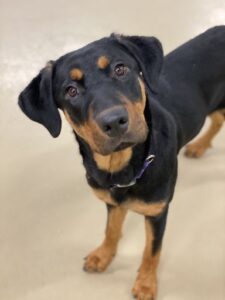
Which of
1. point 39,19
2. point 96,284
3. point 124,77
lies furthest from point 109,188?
point 39,19

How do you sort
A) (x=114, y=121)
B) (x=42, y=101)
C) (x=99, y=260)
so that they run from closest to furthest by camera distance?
1. (x=114, y=121)
2. (x=42, y=101)
3. (x=99, y=260)

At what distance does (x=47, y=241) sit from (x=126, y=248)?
0.38 meters

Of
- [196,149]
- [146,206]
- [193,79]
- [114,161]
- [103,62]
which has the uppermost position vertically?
[103,62]

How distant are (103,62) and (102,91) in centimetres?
12

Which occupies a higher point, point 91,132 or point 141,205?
point 91,132

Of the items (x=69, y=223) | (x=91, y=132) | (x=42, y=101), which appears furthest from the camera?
(x=69, y=223)

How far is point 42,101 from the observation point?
66.6 inches

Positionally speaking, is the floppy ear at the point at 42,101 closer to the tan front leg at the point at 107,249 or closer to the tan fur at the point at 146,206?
the tan fur at the point at 146,206

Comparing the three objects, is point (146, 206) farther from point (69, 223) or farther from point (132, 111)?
point (69, 223)

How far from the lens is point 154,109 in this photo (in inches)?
72.4

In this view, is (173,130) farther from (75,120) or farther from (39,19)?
(39,19)

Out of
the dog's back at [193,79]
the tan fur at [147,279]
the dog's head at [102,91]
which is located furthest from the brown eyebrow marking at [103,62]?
the tan fur at [147,279]

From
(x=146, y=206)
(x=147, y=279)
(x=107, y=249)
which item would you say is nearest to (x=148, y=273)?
(x=147, y=279)

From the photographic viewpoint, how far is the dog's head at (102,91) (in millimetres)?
1503
